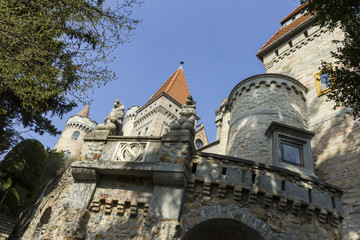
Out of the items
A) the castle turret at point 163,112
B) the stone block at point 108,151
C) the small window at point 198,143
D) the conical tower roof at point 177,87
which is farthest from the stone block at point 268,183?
the conical tower roof at point 177,87

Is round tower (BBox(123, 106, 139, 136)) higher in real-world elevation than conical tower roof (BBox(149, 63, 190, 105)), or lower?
lower

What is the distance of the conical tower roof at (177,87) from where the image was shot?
33.3 m

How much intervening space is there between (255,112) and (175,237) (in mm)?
6800

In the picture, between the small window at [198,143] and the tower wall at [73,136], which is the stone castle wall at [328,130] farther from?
the tower wall at [73,136]

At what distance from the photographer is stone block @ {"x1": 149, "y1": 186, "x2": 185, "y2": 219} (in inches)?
232

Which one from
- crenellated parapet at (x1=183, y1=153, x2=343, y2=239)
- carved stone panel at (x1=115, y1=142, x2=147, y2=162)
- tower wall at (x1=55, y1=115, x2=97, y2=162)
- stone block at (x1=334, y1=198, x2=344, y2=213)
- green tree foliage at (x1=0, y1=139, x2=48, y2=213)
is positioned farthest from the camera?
tower wall at (x1=55, y1=115, x2=97, y2=162)

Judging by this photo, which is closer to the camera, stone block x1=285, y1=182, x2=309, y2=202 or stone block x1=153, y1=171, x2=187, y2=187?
stone block x1=153, y1=171, x2=187, y2=187

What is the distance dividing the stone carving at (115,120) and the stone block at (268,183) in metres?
4.13

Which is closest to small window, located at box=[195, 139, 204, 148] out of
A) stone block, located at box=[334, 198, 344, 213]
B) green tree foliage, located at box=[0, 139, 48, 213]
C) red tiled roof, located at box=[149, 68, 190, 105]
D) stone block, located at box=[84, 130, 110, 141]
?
red tiled roof, located at box=[149, 68, 190, 105]

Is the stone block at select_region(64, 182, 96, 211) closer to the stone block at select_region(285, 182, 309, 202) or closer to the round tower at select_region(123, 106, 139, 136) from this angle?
the stone block at select_region(285, 182, 309, 202)

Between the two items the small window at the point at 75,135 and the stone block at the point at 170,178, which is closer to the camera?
the stone block at the point at 170,178

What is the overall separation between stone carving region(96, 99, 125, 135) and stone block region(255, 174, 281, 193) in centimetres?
413

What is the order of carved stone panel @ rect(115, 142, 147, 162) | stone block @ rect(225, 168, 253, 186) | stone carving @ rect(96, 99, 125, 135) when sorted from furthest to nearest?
stone carving @ rect(96, 99, 125, 135) → carved stone panel @ rect(115, 142, 147, 162) → stone block @ rect(225, 168, 253, 186)

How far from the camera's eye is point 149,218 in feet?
19.3
